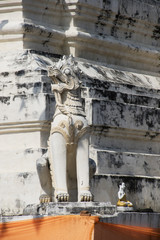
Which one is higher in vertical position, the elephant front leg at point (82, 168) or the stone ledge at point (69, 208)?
the elephant front leg at point (82, 168)

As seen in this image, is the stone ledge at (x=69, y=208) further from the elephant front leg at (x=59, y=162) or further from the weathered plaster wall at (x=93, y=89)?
the weathered plaster wall at (x=93, y=89)

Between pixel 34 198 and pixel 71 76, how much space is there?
75.1 inches

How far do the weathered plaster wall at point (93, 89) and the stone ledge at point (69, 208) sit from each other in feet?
3.02

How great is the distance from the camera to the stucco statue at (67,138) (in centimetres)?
1158

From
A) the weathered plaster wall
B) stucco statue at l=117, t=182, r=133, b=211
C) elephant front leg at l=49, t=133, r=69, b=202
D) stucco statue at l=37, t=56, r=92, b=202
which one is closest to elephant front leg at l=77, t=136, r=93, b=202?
stucco statue at l=37, t=56, r=92, b=202

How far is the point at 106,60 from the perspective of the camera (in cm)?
1511

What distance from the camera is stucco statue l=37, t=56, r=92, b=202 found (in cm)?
1158

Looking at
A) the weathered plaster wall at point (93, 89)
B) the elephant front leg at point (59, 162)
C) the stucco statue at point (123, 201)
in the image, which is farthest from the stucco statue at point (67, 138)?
the weathered plaster wall at point (93, 89)

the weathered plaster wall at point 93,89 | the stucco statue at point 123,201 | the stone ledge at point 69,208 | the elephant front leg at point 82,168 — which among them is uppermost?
the weathered plaster wall at point 93,89

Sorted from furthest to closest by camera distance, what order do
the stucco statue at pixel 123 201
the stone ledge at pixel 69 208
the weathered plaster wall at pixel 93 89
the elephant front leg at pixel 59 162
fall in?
the weathered plaster wall at pixel 93 89, the stucco statue at pixel 123 201, the elephant front leg at pixel 59 162, the stone ledge at pixel 69 208

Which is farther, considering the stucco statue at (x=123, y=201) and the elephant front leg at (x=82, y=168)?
the stucco statue at (x=123, y=201)

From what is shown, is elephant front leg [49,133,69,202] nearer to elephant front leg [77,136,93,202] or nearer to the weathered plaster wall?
elephant front leg [77,136,93,202]

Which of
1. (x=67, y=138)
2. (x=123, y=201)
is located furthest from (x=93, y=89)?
(x=123, y=201)

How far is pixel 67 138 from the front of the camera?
1162 cm
